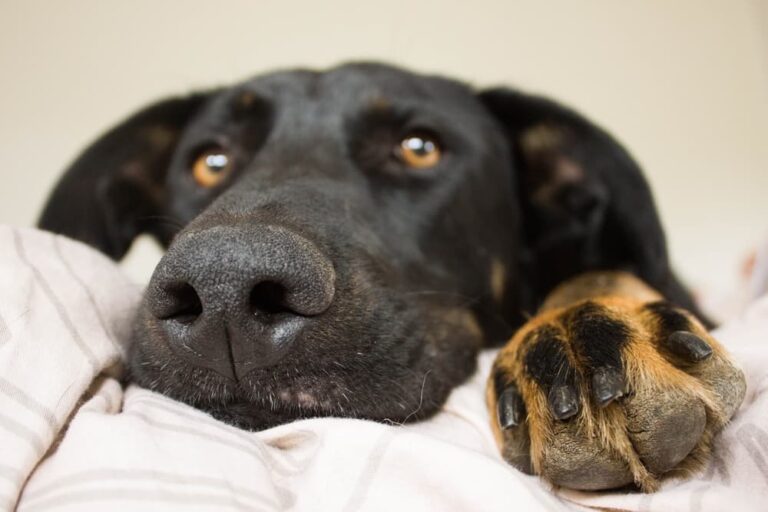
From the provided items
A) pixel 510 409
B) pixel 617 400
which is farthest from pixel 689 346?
pixel 510 409

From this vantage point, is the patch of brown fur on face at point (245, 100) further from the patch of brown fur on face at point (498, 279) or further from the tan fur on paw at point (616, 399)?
the tan fur on paw at point (616, 399)

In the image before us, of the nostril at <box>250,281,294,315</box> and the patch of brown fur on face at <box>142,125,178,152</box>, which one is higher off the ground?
the nostril at <box>250,281,294,315</box>

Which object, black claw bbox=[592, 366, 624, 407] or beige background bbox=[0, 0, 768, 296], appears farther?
beige background bbox=[0, 0, 768, 296]


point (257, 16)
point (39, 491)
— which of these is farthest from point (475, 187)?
point (257, 16)

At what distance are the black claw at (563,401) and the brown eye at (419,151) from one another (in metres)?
0.84

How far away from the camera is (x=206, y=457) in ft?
2.10

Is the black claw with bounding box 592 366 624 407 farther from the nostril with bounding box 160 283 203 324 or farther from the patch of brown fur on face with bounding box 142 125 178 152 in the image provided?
the patch of brown fur on face with bounding box 142 125 178 152

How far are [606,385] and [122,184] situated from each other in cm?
169

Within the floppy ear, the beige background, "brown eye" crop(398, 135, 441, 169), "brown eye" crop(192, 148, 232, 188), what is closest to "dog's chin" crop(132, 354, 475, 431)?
"brown eye" crop(398, 135, 441, 169)

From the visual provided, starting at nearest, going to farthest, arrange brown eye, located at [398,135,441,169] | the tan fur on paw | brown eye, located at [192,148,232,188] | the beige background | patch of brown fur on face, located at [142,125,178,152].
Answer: the tan fur on paw → brown eye, located at [398,135,441,169] → brown eye, located at [192,148,232,188] → patch of brown fur on face, located at [142,125,178,152] → the beige background

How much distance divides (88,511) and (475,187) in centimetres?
119

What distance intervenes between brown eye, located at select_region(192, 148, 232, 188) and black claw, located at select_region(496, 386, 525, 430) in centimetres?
102

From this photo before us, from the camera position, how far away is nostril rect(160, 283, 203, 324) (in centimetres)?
78

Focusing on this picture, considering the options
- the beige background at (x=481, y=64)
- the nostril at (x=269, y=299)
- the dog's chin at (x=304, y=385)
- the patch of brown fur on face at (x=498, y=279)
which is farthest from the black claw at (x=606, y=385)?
the beige background at (x=481, y=64)
